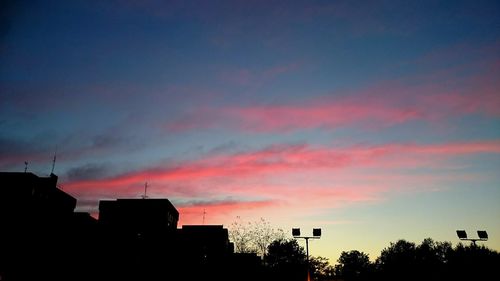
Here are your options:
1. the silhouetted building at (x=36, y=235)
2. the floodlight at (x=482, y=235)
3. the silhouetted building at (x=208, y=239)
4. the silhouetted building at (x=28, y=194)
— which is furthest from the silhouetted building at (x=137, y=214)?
the floodlight at (x=482, y=235)

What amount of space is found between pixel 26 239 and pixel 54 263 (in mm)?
3383

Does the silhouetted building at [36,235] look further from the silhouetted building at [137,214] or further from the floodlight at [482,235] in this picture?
the floodlight at [482,235]

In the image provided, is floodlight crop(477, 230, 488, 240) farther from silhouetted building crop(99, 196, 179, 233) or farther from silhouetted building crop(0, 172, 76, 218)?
Result: silhouetted building crop(0, 172, 76, 218)

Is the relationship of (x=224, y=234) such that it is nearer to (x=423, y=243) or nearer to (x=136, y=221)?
(x=136, y=221)

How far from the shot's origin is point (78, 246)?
118 feet

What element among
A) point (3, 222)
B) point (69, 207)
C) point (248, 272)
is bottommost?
point (248, 272)

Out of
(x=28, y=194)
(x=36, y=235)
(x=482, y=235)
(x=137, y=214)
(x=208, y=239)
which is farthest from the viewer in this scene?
(x=208, y=239)

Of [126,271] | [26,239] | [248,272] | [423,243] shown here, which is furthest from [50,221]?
[423,243]

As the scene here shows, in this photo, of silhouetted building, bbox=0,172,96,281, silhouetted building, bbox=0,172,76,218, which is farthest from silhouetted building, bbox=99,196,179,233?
silhouetted building, bbox=0,172,96,281

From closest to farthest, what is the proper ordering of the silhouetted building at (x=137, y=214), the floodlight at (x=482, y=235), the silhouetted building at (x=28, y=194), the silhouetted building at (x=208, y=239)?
the silhouetted building at (x=28, y=194) < the floodlight at (x=482, y=235) < the silhouetted building at (x=208, y=239) < the silhouetted building at (x=137, y=214)

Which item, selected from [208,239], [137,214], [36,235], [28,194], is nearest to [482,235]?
[208,239]

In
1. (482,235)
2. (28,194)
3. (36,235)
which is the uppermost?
(28,194)

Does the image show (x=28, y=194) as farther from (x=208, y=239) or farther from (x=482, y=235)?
(x=482, y=235)

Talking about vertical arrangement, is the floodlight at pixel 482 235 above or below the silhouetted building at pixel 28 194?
below
